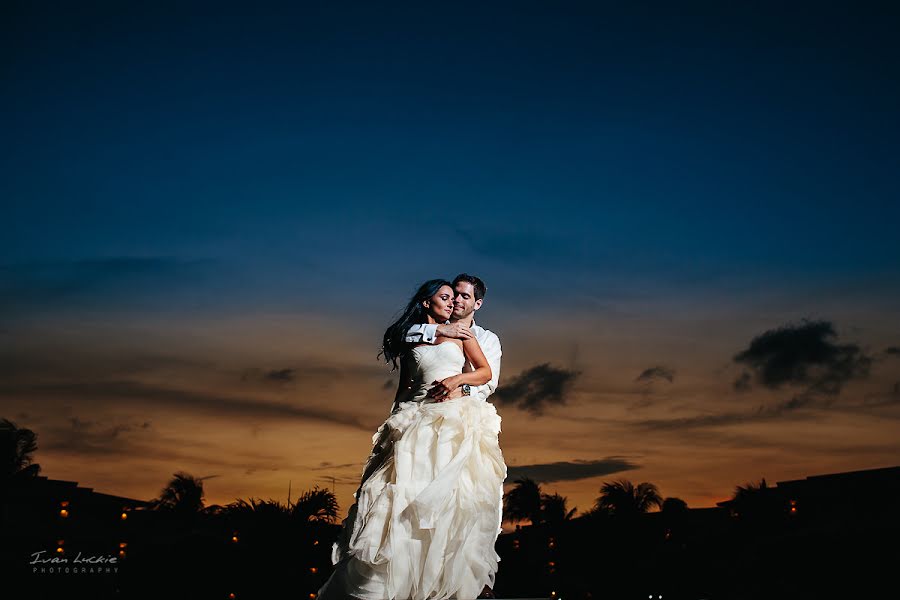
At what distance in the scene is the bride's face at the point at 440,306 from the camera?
20.8 ft

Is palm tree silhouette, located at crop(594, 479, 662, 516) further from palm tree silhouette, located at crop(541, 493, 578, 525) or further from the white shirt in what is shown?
the white shirt

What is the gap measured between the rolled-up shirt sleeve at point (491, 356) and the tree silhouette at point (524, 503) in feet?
110

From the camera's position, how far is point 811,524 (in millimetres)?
23516

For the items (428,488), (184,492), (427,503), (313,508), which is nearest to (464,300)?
(428,488)

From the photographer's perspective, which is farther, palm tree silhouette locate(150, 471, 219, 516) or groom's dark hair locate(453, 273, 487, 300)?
palm tree silhouette locate(150, 471, 219, 516)

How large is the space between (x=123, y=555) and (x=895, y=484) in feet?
70.0

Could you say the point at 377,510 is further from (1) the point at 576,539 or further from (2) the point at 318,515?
(1) the point at 576,539

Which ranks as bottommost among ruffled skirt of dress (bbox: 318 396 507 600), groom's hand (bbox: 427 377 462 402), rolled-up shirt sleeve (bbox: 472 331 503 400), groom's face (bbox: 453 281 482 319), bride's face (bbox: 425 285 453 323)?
ruffled skirt of dress (bbox: 318 396 507 600)

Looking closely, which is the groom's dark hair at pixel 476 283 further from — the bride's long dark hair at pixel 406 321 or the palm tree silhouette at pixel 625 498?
the palm tree silhouette at pixel 625 498

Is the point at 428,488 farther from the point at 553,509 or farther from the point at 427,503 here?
the point at 553,509

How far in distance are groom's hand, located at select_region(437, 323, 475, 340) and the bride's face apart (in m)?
0.13

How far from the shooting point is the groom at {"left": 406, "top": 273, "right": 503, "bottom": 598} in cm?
614

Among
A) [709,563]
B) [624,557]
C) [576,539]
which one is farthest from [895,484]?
[576,539]

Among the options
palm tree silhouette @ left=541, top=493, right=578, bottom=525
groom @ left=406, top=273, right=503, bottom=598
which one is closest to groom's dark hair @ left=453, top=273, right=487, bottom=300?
groom @ left=406, top=273, right=503, bottom=598
